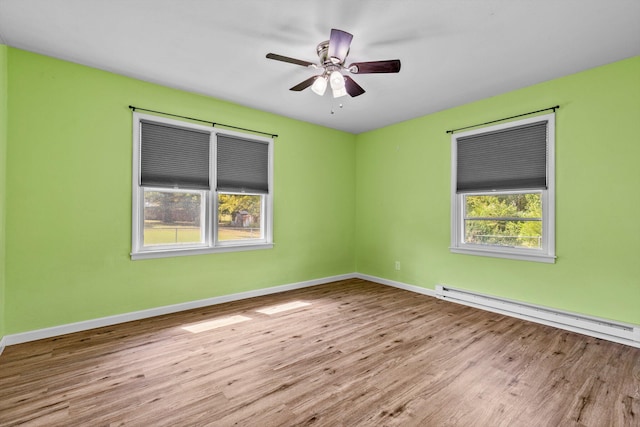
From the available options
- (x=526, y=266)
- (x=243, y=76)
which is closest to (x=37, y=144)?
(x=243, y=76)

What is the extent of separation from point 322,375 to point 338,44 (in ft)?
8.26

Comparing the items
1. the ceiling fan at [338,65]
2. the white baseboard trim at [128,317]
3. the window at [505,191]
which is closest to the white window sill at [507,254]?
the window at [505,191]

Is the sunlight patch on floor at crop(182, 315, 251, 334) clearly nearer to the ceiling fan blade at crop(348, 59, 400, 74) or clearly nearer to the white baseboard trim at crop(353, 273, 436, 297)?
the white baseboard trim at crop(353, 273, 436, 297)

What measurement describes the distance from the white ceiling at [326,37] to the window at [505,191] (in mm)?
603

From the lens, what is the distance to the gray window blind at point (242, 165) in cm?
397

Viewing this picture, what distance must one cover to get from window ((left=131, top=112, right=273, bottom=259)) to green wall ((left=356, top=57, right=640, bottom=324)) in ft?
8.33

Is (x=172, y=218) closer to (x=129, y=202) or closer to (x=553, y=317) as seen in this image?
(x=129, y=202)

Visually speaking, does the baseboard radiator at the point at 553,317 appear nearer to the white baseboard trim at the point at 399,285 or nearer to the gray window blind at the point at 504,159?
the white baseboard trim at the point at 399,285

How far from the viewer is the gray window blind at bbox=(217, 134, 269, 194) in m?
3.97

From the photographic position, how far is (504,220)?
12.1 ft

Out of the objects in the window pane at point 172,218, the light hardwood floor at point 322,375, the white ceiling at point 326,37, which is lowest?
the light hardwood floor at point 322,375

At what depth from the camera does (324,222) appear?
5.08m

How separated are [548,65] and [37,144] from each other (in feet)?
16.6

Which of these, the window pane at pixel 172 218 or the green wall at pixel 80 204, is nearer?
the green wall at pixel 80 204
